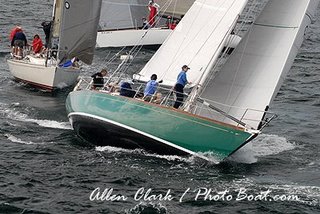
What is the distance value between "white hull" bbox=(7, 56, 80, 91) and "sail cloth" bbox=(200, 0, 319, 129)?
11244mm

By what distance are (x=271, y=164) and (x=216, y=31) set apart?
5.08 metres

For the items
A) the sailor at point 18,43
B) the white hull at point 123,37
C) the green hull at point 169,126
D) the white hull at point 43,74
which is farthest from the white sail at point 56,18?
the green hull at point 169,126

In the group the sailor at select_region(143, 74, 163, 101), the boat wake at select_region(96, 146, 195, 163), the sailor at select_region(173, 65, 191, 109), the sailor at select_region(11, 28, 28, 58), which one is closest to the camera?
the boat wake at select_region(96, 146, 195, 163)

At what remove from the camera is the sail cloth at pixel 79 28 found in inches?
1315

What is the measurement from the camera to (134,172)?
23.0 metres

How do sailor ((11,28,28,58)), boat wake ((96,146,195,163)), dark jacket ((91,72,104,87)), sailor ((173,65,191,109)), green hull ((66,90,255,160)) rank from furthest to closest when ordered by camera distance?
sailor ((11,28,28,58)), dark jacket ((91,72,104,87)), sailor ((173,65,191,109)), boat wake ((96,146,195,163)), green hull ((66,90,255,160))

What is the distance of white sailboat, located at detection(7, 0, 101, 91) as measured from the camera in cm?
3350

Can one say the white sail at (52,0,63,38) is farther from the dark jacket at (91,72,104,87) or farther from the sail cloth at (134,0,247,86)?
the sail cloth at (134,0,247,86)

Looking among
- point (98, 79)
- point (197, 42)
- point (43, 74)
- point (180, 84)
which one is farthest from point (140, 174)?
point (43, 74)

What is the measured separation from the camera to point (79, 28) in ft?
111

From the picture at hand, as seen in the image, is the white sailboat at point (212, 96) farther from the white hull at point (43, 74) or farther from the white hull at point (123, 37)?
the white hull at point (123, 37)

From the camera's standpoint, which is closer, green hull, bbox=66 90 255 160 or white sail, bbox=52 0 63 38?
green hull, bbox=66 90 255 160

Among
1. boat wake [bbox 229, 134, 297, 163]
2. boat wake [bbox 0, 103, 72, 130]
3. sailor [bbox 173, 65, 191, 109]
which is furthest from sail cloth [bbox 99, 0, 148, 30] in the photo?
sailor [bbox 173, 65, 191, 109]

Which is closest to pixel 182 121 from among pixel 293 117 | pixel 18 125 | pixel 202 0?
pixel 202 0
